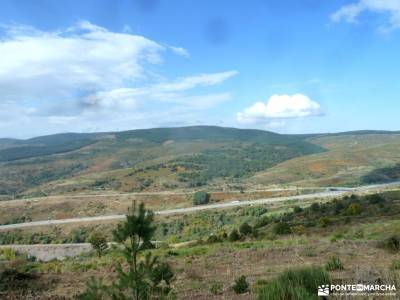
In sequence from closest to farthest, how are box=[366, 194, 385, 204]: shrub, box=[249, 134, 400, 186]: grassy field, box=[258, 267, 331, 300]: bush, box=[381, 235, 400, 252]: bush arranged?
box=[258, 267, 331, 300]: bush → box=[381, 235, 400, 252]: bush → box=[366, 194, 385, 204]: shrub → box=[249, 134, 400, 186]: grassy field

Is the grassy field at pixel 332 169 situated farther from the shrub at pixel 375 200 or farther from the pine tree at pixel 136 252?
the pine tree at pixel 136 252

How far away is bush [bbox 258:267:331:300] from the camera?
7754mm

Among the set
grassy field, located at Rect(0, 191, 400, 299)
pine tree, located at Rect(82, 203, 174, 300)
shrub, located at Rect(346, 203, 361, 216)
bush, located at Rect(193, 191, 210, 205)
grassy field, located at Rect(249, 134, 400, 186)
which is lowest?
bush, located at Rect(193, 191, 210, 205)

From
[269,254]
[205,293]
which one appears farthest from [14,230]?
[205,293]

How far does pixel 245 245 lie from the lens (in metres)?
27.9

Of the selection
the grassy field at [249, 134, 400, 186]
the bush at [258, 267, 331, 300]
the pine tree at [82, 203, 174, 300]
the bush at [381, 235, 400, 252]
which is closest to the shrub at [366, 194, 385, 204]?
the bush at [381, 235, 400, 252]

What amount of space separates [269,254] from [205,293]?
9050 mm

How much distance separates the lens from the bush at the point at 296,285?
775 cm

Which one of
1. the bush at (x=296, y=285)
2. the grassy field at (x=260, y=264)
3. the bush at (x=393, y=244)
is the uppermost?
the bush at (x=296, y=285)

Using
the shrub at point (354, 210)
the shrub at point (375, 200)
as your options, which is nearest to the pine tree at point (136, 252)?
the shrub at point (354, 210)

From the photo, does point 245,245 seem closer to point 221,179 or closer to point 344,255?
point 344,255

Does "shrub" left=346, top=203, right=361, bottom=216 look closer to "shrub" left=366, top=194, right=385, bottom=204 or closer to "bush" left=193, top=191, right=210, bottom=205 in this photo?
"shrub" left=366, top=194, right=385, bottom=204

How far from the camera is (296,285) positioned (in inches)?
334

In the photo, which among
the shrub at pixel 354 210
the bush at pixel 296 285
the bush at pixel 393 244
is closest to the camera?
the bush at pixel 296 285
